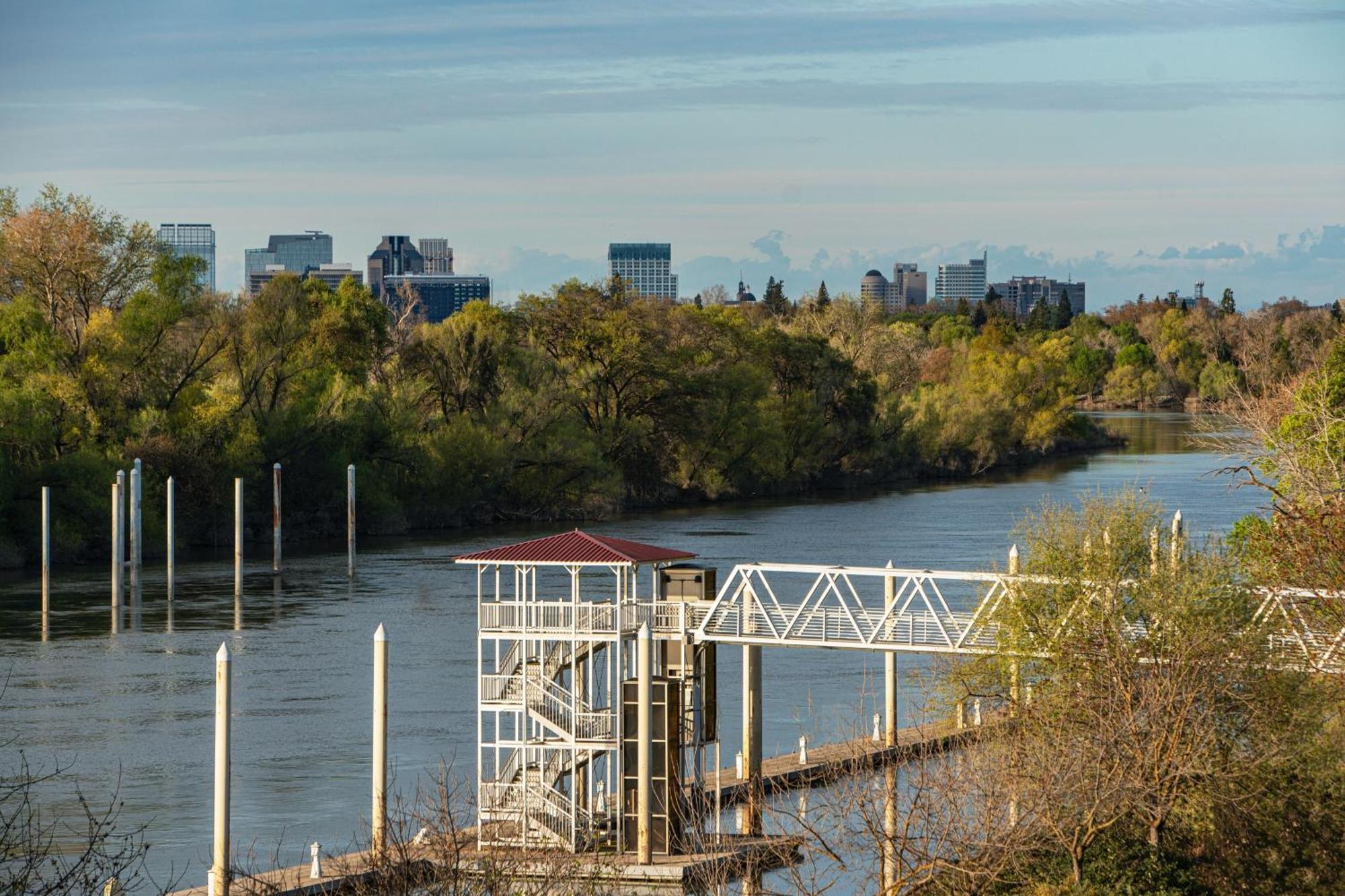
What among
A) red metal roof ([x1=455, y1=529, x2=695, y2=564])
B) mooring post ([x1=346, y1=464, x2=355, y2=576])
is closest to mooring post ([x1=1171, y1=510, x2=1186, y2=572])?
red metal roof ([x1=455, y1=529, x2=695, y2=564])

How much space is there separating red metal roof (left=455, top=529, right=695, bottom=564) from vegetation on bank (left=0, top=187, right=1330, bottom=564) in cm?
4453

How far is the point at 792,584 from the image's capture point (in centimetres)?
6397

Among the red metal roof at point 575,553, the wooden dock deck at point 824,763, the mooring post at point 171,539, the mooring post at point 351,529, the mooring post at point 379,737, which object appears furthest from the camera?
the mooring post at point 351,529

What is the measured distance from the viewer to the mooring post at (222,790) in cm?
2581

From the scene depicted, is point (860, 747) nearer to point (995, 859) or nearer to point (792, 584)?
point (995, 859)

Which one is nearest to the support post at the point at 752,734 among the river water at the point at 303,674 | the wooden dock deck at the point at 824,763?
the wooden dock deck at the point at 824,763

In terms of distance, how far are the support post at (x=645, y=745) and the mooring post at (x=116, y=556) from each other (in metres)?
31.3

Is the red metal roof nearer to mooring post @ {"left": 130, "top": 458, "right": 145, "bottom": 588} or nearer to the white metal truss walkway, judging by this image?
the white metal truss walkway

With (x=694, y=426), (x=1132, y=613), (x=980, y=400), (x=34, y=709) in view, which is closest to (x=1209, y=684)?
(x=1132, y=613)

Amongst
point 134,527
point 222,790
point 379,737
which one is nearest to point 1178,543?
point 379,737

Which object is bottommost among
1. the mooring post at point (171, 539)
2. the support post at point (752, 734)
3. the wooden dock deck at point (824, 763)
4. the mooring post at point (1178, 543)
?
the wooden dock deck at point (824, 763)

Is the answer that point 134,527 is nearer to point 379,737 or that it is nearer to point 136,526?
point 136,526

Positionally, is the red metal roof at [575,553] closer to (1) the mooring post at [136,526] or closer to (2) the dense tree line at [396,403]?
(1) the mooring post at [136,526]

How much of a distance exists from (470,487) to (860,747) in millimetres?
55774
